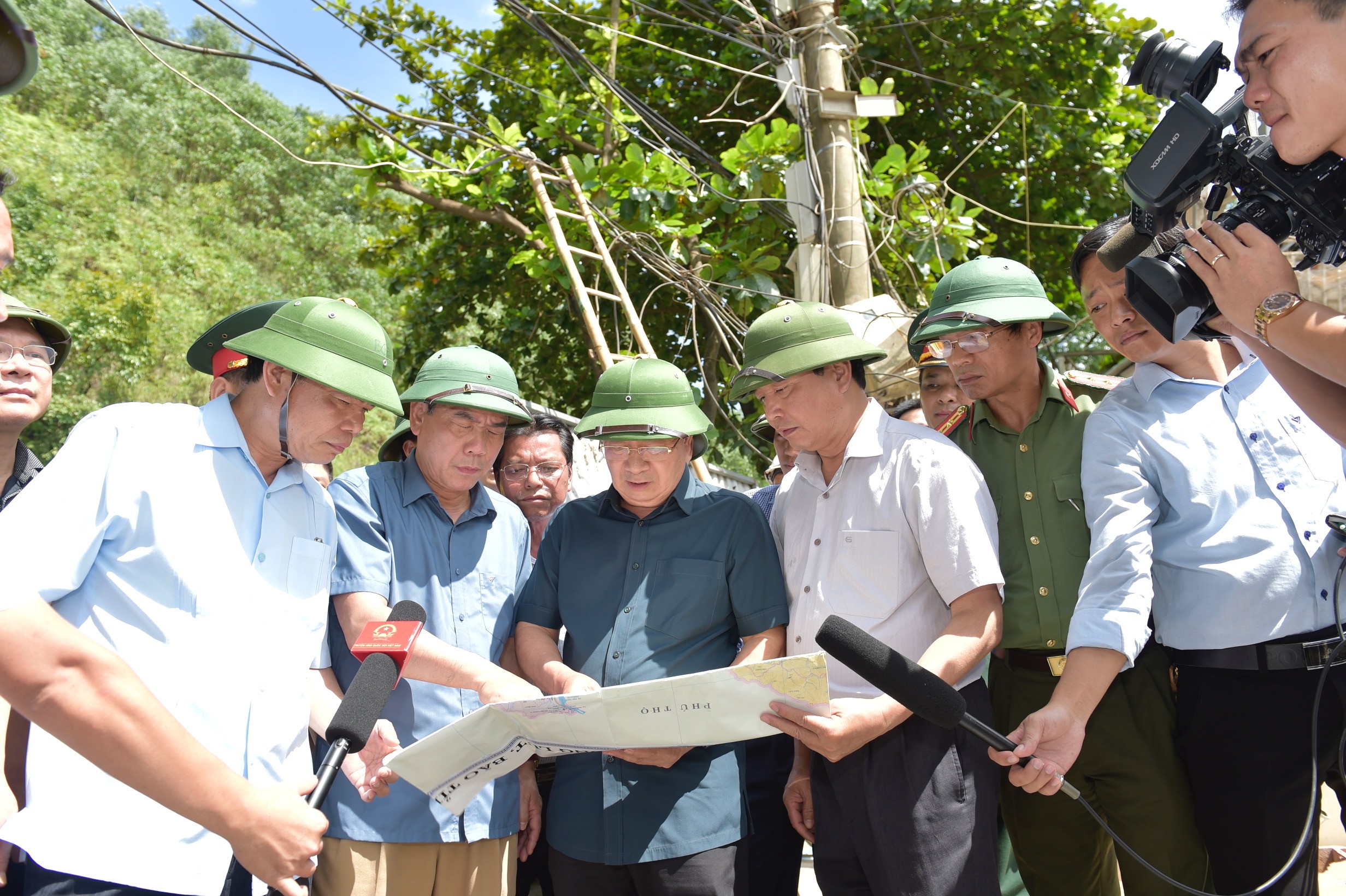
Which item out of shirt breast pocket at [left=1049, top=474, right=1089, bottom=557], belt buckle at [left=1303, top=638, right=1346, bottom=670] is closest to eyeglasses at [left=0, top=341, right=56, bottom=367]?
shirt breast pocket at [left=1049, top=474, right=1089, bottom=557]

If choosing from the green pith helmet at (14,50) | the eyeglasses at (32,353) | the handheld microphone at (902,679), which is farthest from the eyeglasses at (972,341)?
the eyeglasses at (32,353)

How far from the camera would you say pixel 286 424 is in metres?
2.49

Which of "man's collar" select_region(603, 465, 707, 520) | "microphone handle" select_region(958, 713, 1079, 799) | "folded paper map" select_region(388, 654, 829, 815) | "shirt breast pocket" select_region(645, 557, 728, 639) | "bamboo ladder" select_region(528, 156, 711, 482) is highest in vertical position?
"bamboo ladder" select_region(528, 156, 711, 482)

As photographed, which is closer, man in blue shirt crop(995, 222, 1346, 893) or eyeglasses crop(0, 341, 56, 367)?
man in blue shirt crop(995, 222, 1346, 893)

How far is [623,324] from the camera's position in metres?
8.36

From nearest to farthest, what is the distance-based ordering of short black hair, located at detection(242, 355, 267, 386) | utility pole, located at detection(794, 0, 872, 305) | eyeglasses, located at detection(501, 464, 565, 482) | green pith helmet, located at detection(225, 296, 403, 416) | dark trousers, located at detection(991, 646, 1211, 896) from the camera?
green pith helmet, located at detection(225, 296, 403, 416), short black hair, located at detection(242, 355, 267, 386), dark trousers, located at detection(991, 646, 1211, 896), eyeglasses, located at detection(501, 464, 565, 482), utility pole, located at detection(794, 0, 872, 305)

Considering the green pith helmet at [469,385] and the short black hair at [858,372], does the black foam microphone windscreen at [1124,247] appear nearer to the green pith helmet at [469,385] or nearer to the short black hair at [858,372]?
the short black hair at [858,372]

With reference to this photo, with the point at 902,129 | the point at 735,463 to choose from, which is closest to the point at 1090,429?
the point at 902,129

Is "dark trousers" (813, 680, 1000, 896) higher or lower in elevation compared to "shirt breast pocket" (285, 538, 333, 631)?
lower

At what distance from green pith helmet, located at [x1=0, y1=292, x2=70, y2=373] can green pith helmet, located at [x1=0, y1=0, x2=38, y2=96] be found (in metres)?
2.30

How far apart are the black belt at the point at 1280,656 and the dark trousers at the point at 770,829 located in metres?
1.31

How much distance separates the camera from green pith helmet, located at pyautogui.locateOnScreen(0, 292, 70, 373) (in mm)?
3334

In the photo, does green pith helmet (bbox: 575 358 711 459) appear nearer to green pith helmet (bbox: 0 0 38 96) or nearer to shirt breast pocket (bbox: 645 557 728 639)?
shirt breast pocket (bbox: 645 557 728 639)

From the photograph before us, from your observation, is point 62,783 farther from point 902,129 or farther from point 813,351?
point 902,129
